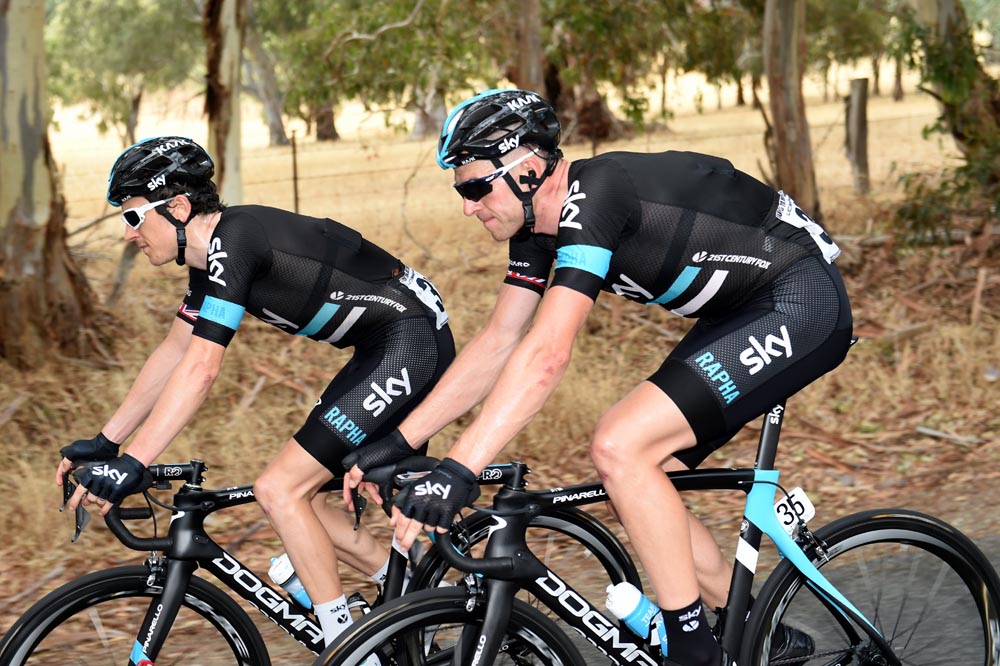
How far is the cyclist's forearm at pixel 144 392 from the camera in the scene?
4.08 metres

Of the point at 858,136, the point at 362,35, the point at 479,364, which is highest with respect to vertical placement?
the point at 362,35

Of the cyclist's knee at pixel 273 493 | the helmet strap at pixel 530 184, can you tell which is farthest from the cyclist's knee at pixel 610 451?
the cyclist's knee at pixel 273 493

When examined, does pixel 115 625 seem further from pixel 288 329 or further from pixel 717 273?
pixel 717 273

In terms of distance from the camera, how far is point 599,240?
10.8 ft

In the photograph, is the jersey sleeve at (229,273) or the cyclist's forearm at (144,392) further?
the cyclist's forearm at (144,392)

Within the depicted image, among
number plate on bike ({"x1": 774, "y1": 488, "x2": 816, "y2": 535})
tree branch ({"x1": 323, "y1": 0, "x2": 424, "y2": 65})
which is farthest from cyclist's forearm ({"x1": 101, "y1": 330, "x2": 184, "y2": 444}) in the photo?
tree branch ({"x1": 323, "y1": 0, "x2": 424, "y2": 65})

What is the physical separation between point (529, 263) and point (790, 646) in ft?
4.93

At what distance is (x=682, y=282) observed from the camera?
3.66 metres

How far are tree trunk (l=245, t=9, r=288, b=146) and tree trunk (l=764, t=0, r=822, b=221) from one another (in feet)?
79.7

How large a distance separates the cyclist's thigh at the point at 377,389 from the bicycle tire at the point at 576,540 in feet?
1.55

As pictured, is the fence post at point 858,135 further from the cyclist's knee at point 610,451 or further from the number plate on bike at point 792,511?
the cyclist's knee at point 610,451

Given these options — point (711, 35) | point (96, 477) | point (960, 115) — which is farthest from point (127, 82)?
point (96, 477)

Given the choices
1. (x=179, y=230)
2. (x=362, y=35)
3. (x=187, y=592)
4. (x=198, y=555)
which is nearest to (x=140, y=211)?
(x=179, y=230)

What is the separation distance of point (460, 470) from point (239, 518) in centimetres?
408
